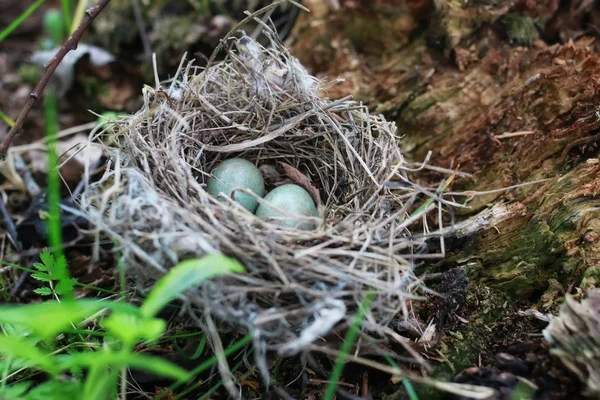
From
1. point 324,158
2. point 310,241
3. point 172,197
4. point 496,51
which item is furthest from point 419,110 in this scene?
point 172,197

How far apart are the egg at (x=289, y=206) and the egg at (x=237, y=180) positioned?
55mm

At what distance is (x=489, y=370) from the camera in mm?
1279

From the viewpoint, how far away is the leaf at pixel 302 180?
5.78 feet

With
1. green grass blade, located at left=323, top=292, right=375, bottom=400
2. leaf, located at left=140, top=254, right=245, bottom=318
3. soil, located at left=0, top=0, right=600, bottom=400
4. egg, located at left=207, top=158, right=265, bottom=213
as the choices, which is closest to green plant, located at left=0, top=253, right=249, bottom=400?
leaf, located at left=140, top=254, right=245, bottom=318

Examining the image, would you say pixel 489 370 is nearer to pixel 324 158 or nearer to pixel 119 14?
pixel 324 158

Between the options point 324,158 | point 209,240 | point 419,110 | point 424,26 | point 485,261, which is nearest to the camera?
point 209,240

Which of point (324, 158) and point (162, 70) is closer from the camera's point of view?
point (324, 158)

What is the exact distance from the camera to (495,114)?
2.01 meters

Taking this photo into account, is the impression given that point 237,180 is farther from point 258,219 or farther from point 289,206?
point 258,219

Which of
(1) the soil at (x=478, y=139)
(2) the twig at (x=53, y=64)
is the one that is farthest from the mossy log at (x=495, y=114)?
(2) the twig at (x=53, y=64)

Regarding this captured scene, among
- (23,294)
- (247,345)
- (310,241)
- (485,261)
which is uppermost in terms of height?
(310,241)

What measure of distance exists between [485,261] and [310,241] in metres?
0.60

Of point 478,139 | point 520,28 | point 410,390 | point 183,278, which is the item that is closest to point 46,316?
point 183,278

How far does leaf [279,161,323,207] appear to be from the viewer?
1.76 m
